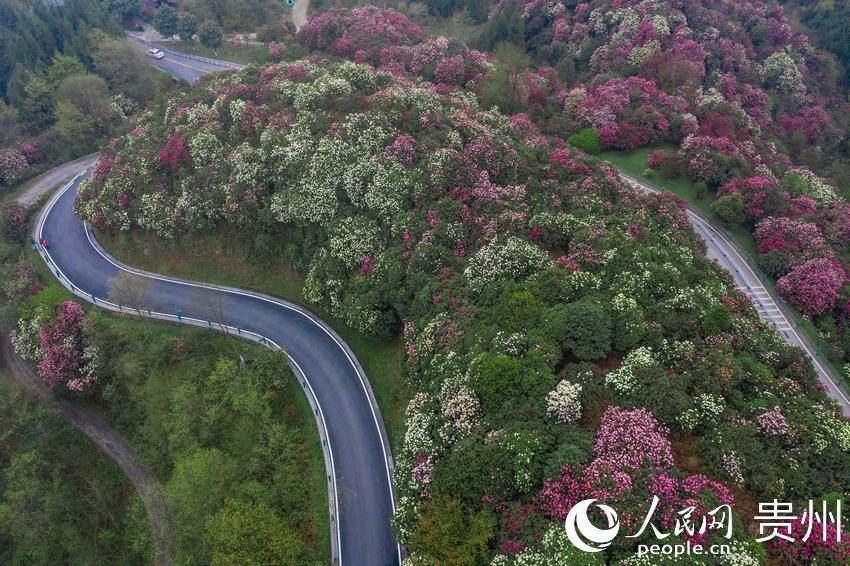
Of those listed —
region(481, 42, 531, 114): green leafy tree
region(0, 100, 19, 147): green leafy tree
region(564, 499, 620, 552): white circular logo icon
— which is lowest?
region(0, 100, 19, 147): green leafy tree

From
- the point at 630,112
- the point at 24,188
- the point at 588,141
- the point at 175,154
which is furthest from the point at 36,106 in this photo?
the point at 630,112

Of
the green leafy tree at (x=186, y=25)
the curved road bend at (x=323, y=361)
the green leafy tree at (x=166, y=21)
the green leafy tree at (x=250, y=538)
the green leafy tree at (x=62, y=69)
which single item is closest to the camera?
the green leafy tree at (x=250, y=538)

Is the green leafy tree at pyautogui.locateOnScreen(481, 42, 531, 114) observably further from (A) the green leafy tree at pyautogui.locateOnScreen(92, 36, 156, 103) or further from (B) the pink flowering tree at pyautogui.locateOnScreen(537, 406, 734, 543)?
(A) the green leafy tree at pyautogui.locateOnScreen(92, 36, 156, 103)

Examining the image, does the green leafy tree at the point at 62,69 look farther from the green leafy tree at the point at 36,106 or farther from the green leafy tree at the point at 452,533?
the green leafy tree at the point at 452,533

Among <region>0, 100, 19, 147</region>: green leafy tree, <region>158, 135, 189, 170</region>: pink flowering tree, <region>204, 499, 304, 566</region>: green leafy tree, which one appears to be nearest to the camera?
<region>204, 499, 304, 566</region>: green leafy tree

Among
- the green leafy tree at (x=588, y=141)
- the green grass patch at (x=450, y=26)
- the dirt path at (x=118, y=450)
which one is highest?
the green grass patch at (x=450, y=26)

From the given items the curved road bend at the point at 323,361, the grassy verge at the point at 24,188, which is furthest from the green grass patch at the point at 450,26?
the curved road bend at the point at 323,361

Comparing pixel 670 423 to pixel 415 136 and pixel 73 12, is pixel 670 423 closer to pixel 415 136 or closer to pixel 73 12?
pixel 415 136

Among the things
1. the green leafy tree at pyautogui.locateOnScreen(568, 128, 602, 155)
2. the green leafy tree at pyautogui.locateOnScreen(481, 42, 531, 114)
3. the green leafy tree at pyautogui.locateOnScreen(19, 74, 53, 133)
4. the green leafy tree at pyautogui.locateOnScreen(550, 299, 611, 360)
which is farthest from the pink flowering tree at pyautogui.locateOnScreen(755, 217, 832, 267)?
the green leafy tree at pyautogui.locateOnScreen(19, 74, 53, 133)
